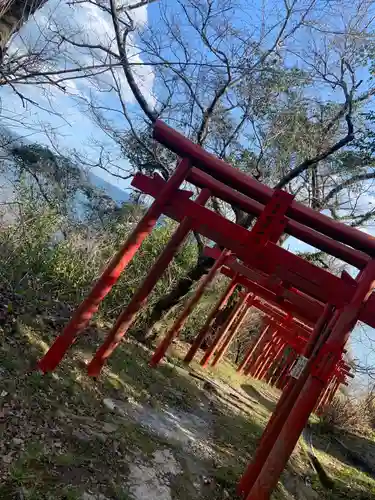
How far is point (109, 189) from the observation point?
1638cm

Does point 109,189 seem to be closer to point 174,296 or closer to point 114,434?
point 174,296

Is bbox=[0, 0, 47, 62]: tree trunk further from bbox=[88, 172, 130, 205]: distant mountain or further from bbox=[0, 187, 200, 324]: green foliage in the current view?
bbox=[88, 172, 130, 205]: distant mountain

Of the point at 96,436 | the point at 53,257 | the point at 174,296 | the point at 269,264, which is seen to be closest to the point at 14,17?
the point at 269,264

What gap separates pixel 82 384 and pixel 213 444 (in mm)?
2226

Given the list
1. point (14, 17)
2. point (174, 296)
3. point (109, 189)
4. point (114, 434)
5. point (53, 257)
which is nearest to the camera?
point (14, 17)

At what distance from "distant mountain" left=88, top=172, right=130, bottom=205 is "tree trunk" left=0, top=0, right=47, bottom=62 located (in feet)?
34.1

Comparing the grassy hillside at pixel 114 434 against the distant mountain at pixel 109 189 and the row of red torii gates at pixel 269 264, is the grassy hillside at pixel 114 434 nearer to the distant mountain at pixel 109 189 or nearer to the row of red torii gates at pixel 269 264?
the row of red torii gates at pixel 269 264

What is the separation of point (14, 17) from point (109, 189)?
12.2 metres

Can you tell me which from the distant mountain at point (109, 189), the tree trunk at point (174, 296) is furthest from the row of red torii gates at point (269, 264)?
the distant mountain at point (109, 189)

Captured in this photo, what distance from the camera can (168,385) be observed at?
7961 millimetres

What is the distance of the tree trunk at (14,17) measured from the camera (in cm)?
413

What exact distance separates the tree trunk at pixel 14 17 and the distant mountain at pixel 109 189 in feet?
34.1

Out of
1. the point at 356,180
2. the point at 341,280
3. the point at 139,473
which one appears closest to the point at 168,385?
the point at 139,473

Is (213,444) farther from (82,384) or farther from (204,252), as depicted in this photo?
(204,252)
